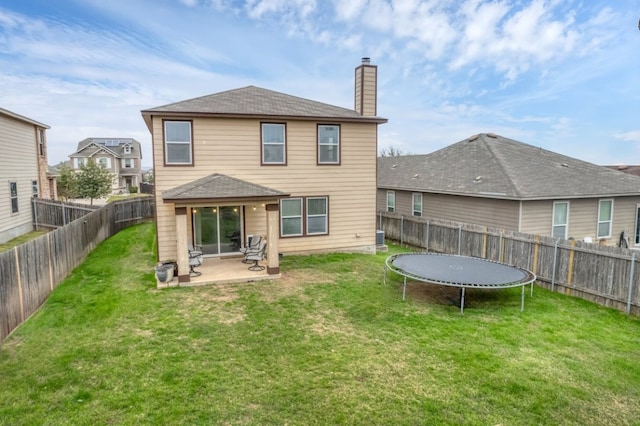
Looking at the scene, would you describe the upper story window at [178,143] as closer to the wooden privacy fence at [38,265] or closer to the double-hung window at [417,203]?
the wooden privacy fence at [38,265]

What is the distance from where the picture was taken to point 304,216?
43.9 ft

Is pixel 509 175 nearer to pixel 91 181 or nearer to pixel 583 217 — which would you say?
pixel 583 217

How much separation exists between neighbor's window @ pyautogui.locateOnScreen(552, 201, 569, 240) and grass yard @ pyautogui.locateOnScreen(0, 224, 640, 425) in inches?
214

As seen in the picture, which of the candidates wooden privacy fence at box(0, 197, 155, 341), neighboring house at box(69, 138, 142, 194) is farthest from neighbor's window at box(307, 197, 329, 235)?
neighboring house at box(69, 138, 142, 194)

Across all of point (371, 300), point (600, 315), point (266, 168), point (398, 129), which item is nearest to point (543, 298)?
point (600, 315)

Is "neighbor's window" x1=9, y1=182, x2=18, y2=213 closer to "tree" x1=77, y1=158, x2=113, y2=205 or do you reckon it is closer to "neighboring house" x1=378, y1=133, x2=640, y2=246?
"tree" x1=77, y1=158, x2=113, y2=205

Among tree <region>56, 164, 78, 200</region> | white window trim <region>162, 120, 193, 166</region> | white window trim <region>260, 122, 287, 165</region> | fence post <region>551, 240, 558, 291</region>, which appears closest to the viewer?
fence post <region>551, 240, 558, 291</region>

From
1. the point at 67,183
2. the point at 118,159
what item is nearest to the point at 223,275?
the point at 67,183

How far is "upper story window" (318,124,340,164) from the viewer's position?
13.3 metres

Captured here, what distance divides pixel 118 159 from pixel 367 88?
4641 cm

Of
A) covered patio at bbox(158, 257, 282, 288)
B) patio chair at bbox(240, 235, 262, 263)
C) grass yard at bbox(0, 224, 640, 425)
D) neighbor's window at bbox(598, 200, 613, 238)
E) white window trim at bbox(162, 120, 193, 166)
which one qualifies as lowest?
grass yard at bbox(0, 224, 640, 425)

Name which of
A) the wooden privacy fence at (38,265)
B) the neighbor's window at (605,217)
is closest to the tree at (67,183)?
the wooden privacy fence at (38,265)

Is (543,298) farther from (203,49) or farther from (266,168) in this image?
(203,49)

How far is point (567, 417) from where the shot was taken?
4574 mm
